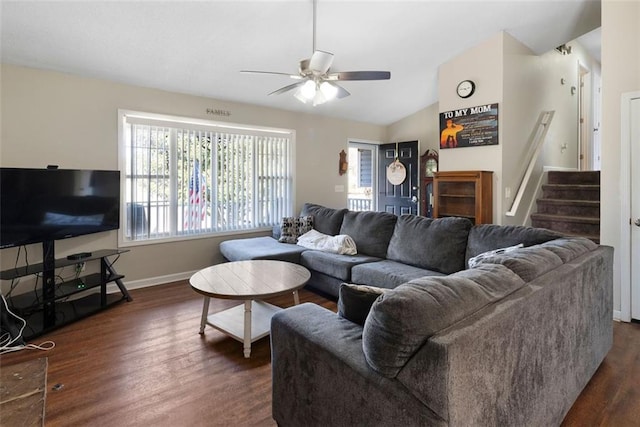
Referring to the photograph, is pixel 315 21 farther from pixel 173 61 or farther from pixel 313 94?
pixel 173 61

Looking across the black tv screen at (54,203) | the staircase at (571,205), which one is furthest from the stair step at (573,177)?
the black tv screen at (54,203)

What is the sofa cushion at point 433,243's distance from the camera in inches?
120

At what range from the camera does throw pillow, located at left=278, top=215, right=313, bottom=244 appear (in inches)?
177

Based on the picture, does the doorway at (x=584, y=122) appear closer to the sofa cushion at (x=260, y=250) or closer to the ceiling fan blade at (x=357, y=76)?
the ceiling fan blade at (x=357, y=76)

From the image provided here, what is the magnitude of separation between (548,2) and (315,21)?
2.41 m

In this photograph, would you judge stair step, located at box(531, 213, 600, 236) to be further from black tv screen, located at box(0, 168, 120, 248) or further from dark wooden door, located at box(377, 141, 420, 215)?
black tv screen, located at box(0, 168, 120, 248)

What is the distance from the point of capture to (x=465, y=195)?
432 centimetres

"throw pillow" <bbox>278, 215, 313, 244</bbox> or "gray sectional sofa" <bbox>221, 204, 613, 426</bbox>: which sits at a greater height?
"throw pillow" <bbox>278, 215, 313, 244</bbox>

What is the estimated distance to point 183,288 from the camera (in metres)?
4.03

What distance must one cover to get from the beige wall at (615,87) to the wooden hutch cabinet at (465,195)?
3.57 ft

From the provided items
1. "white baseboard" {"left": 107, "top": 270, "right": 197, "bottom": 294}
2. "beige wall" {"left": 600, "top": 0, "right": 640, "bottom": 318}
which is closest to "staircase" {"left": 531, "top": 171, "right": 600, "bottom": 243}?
"beige wall" {"left": 600, "top": 0, "right": 640, "bottom": 318}

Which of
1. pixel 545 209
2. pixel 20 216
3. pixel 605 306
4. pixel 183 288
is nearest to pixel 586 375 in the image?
pixel 605 306

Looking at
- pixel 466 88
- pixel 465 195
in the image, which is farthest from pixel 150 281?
pixel 466 88

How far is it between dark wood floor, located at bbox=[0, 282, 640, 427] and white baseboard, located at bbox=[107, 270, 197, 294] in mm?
752
